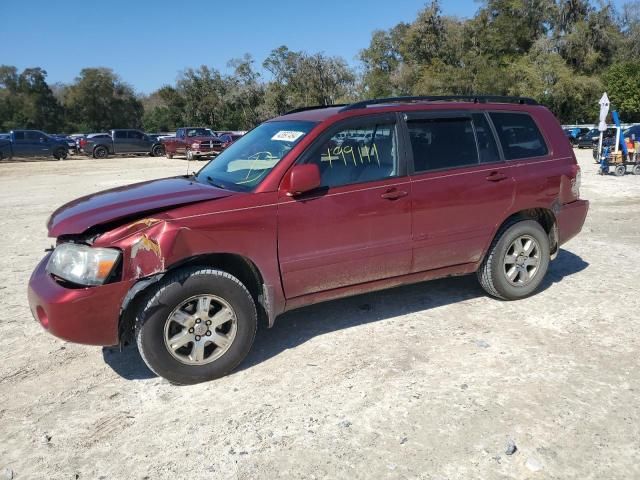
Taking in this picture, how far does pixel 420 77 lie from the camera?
169 ft

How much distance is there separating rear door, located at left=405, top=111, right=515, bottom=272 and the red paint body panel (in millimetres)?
12

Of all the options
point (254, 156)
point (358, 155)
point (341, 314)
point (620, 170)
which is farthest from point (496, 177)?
point (620, 170)

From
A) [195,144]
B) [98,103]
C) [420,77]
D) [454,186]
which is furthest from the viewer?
[98,103]

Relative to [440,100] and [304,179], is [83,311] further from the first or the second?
[440,100]

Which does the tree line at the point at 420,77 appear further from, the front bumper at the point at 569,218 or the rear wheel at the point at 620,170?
the front bumper at the point at 569,218

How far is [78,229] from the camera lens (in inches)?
128

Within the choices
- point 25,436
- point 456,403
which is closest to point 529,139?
point 456,403

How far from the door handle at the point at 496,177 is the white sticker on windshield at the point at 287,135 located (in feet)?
5.77

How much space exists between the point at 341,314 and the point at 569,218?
2.49 m

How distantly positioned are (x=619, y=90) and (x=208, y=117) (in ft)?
139

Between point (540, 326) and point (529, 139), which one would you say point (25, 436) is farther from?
point (529, 139)

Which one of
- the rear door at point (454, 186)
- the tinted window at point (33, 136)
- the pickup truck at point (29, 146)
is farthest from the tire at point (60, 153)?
the rear door at point (454, 186)

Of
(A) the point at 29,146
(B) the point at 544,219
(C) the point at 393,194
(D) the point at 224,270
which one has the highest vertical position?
(A) the point at 29,146

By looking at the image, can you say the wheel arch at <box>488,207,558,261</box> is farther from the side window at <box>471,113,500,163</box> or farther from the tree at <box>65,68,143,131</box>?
the tree at <box>65,68,143,131</box>
